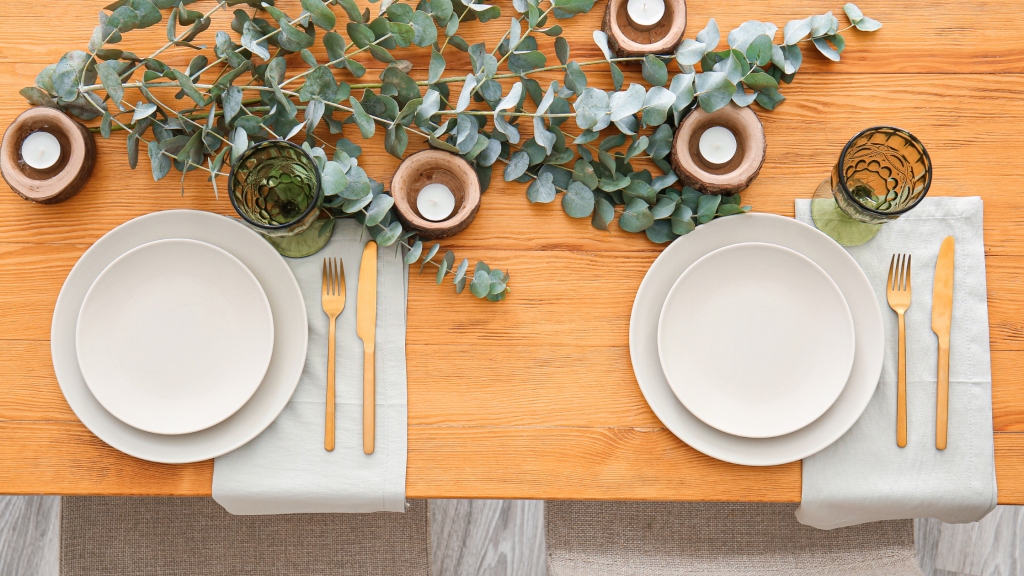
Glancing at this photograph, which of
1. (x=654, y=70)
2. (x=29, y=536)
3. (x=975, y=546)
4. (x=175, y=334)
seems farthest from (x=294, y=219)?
(x=975, y=546)

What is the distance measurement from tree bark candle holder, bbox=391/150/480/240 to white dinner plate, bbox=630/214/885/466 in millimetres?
256

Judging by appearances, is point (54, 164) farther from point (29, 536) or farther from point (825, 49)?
point (29, 536)

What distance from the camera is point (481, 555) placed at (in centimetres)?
148

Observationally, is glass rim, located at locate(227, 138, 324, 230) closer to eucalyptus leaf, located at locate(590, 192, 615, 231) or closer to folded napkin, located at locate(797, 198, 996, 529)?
eucalyptus leaf, located at locate(590, 192, 615, 231)

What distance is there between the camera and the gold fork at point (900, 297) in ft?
2.41

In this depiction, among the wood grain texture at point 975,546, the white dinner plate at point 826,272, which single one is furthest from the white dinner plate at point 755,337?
the wood grain texture at point 975,546

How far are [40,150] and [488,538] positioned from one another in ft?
4.15

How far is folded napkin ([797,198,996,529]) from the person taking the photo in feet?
2.39

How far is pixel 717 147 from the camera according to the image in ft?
2.46

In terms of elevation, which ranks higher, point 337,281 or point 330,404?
point 337,281

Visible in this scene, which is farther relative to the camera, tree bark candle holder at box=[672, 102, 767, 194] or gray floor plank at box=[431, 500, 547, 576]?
gray floor plank at box=[431, 500, 547, 576]

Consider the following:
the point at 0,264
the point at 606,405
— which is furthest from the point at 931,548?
the point at 0,264

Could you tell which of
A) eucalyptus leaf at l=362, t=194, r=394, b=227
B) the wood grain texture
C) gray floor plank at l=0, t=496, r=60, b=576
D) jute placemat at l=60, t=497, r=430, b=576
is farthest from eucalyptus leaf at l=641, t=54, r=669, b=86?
gray floor plank at l=0, t=496, r=60, b=576

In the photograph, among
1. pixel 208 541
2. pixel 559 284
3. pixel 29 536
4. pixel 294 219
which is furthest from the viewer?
pixel 29 536
